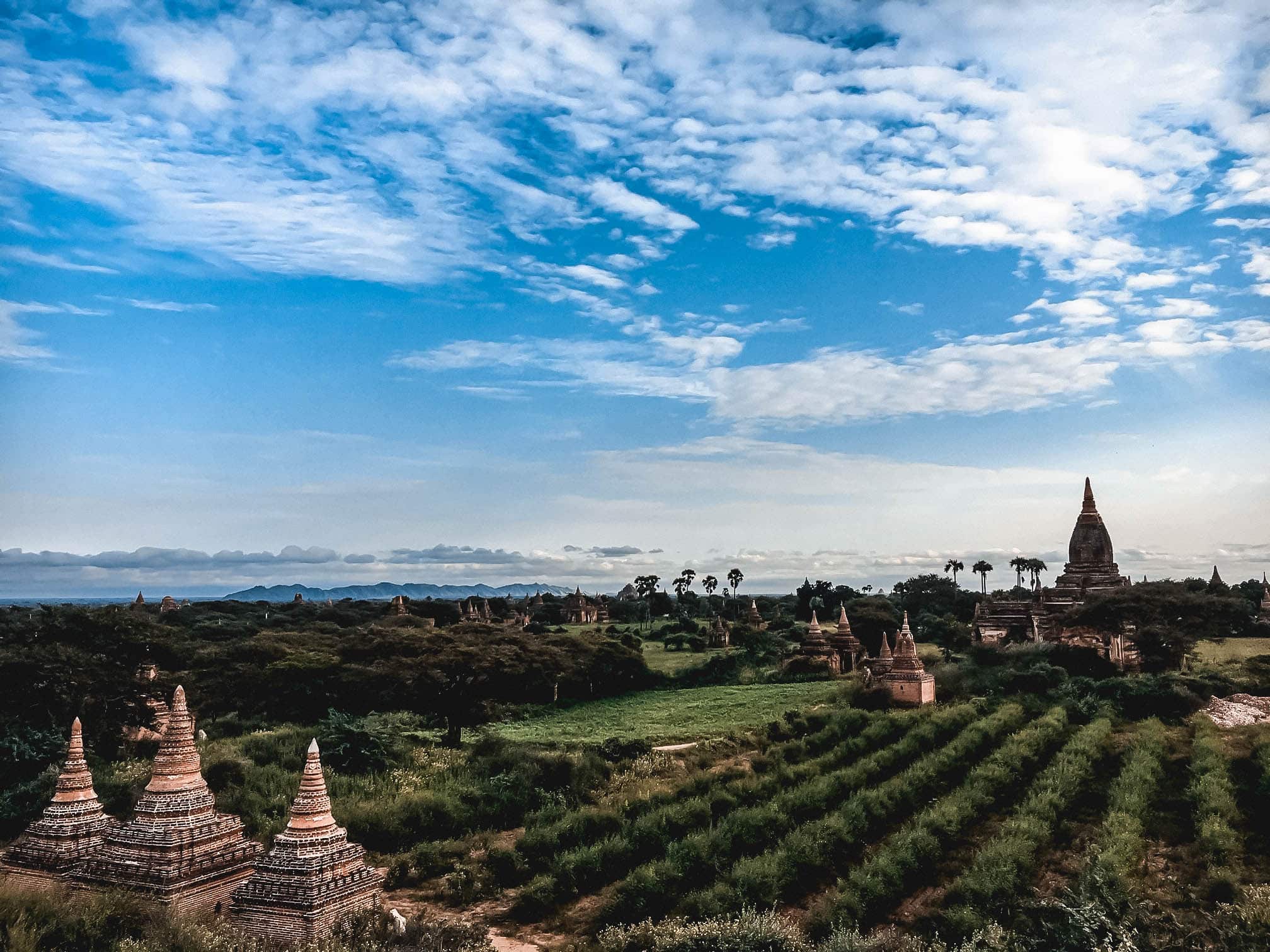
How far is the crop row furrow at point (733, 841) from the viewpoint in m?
19.1

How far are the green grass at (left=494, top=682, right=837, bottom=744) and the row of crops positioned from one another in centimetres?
431

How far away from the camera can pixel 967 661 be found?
5050 cm

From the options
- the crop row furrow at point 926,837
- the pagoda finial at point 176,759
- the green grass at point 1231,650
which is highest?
the pagoda finial at point 176,759

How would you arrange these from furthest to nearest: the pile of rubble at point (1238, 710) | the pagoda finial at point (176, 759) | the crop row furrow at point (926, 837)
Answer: the pile of rubble at point (1238, 710)
the crop row furrow at point (926, 837)
the pagoda finial at point (176, 759)

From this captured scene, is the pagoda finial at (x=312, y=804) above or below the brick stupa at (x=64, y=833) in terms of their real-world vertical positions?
above

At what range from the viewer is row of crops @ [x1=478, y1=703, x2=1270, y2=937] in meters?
19.2

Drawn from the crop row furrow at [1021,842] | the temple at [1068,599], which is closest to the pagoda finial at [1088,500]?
the temple at [1068,599]

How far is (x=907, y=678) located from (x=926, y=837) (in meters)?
17.9

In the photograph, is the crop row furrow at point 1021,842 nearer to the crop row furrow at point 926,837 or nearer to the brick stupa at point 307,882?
the crop row furrow at point 926,837

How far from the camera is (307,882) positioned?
14.1 m

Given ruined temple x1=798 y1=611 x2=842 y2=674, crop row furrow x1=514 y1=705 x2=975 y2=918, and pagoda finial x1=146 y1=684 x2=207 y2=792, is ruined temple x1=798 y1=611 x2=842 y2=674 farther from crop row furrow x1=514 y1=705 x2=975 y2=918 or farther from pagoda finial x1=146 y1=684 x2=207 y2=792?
pagoda finial x1=146 y1=684 x2=207 y2=792

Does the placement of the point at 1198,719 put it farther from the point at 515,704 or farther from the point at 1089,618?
the point at 515,704

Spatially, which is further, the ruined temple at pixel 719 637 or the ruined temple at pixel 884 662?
the ruined temple at pixel 719 637

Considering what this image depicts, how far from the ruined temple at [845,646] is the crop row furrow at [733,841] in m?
20.1
